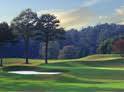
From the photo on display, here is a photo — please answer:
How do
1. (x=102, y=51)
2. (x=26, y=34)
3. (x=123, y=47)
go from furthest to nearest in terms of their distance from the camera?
1. (x=102, y=51)
2. (x=123, y=47)
3. (x=26, y=34)

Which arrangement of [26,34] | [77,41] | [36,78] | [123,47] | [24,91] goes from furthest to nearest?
[77,41] → [123,47] → [26,34] → [36,78] → [24,91]

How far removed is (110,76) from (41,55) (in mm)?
111016

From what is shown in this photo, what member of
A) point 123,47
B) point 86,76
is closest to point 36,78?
point 86,76

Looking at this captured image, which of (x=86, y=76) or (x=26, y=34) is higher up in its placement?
(x=26, y=34)

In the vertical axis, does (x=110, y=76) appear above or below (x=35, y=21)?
below

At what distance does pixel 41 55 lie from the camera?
155500 mm

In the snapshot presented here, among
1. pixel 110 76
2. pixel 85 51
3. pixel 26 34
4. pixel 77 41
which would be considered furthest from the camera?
pixel 77 41

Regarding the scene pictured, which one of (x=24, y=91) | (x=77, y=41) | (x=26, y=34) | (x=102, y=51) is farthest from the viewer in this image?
(x=77, y=41)

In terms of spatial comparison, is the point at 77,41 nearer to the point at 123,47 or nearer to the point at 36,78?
the point at 123,47

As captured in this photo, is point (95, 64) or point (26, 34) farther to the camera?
point (26, 34)

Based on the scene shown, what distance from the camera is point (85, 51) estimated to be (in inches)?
5999

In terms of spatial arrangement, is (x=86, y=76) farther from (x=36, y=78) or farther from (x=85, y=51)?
(x=85, y=51)

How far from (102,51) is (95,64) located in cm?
5475

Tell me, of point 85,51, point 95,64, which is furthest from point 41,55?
point 95,64
